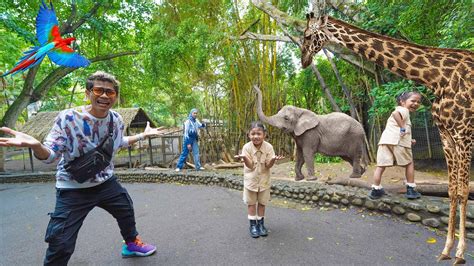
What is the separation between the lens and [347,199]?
3.99 meters

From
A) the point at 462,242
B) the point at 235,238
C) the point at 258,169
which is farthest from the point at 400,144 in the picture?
the point at 235,238

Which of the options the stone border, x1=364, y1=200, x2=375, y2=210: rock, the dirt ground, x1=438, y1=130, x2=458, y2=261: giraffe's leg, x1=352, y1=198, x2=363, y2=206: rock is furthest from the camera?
the dirt ground

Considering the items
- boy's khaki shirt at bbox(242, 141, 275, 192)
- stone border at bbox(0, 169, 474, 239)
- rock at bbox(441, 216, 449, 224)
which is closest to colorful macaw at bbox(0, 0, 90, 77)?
boy's khaki shirt at bbox(242, 141, 275, 192)

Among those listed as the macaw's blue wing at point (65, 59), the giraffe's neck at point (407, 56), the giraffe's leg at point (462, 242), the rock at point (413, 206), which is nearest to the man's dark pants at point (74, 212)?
the macaw's blue wing at point (65, 59)

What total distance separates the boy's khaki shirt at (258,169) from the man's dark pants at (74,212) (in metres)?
1.30

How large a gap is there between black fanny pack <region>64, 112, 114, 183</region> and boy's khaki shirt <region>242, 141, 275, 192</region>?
4.82ft

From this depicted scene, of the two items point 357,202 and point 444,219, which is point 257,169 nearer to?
point 357,202

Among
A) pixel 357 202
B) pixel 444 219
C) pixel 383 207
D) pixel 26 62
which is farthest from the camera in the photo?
pixel 357 202

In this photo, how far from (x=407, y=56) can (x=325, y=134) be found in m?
2.37

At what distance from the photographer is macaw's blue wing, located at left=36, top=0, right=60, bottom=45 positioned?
342 centimetres

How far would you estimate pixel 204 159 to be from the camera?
8.54 meters

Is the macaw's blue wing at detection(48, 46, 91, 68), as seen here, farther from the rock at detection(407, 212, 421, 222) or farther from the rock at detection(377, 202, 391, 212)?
the rock at detection(407, 212, 421, 222)

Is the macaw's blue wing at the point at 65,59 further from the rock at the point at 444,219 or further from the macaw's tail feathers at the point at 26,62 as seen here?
the rock at the point at 444,219

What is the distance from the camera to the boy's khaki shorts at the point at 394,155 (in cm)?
347
